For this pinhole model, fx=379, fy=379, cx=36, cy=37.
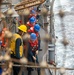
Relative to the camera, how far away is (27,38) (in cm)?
263

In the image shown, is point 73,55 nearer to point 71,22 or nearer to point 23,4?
point 71,22

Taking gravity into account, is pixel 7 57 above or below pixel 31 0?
below

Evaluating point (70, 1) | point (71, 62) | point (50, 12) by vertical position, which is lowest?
point (71, 62)

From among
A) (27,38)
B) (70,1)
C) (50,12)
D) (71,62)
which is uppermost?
(70,1)

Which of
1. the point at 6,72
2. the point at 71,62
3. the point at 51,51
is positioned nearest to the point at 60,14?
the point at 6,72

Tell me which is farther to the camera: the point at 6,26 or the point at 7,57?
the point at 6,26

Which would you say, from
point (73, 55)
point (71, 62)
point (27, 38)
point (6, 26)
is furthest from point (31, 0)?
point (73, 55)

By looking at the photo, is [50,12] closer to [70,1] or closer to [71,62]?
[71,62]

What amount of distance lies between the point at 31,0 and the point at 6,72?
0.71 m

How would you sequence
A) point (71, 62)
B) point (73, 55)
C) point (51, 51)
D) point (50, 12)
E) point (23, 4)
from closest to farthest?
1. point (50, 12)
2. point (23, 4)
3. point (51, 51)
4. point (71, 62)
5. point (73, 55)

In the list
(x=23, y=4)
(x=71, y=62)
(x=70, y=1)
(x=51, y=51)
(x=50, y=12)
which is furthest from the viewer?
(x=70, y=1)

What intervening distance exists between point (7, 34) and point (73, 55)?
35.2 feet

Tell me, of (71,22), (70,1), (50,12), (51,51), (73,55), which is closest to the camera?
(50,12)

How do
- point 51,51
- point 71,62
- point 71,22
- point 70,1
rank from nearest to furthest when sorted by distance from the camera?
point 51,51 < point 71,62 < point 71,22 < point 70,1
